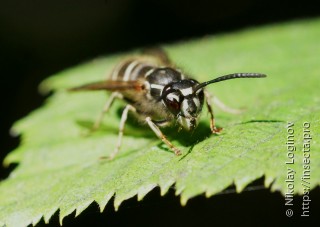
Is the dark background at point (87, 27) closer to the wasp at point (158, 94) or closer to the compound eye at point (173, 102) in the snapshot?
the wasp at point (158, 94)

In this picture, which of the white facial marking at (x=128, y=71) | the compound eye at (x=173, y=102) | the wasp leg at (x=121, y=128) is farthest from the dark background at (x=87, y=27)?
the compound eye at (x=173, y=102)

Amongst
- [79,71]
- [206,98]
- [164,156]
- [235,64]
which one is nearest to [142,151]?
[164,156]

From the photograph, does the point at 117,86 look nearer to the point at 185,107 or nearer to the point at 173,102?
the point at 173,102

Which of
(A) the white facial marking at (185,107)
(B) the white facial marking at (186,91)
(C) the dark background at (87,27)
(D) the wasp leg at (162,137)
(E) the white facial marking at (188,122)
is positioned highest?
(B) the white facial marking at (186,91)

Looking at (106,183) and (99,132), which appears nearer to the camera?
(106,183)

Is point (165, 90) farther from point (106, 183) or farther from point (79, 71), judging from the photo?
point (79, 71)

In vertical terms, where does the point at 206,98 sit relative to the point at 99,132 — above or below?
above

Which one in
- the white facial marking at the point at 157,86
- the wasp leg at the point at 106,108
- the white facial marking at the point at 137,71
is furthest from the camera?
the wasp leg at the point at 106,108

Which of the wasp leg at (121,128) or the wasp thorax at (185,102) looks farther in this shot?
the wasp leg at (121,128)

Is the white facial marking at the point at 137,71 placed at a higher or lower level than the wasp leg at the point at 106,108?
higher

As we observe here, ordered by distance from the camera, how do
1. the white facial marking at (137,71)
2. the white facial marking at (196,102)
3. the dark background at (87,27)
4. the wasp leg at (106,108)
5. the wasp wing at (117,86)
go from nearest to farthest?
the white facial marking at (196,102), the wasp wing at (117,86), the white facial marking at (137,71), the wasp leg at (106,108), the dark background at (87,27)
